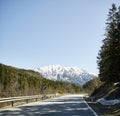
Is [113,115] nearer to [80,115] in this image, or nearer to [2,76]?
[80,115]

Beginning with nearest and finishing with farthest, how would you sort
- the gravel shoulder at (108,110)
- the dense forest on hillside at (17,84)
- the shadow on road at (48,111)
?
the shadow on road at (48,111), the gravel shoulder at (108,110), the dense forest on hillside at (17,84)

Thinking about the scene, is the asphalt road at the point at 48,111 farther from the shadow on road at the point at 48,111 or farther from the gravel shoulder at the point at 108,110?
the gravel shoulder at the point at 108,110

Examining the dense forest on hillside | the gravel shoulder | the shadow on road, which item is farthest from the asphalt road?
the dense forest on hillside

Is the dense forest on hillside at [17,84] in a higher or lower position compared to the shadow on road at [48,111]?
higher

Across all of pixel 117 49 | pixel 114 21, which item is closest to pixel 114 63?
pixel 117 49

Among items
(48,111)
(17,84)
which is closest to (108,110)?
(48,111)

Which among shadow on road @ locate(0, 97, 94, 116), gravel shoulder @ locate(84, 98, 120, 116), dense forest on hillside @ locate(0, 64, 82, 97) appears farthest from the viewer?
dense forest on hillside @ locate(0, 64, 82, 97)

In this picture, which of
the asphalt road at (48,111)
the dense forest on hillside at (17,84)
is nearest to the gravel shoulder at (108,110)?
the asphalt road at (48,111)

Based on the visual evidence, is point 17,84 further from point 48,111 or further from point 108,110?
point 48,111

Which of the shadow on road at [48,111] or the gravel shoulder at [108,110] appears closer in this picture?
the shadow on road at [48,111]

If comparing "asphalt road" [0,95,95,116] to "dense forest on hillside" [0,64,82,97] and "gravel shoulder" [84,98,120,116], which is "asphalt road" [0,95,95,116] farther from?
"dense forest on hillside" [0,64,82,97]

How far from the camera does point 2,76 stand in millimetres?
90188

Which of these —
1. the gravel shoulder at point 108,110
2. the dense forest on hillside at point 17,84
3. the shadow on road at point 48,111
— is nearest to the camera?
the shadow on road at point 48,111

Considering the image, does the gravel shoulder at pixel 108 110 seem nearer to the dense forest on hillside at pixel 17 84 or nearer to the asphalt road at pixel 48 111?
the asphalt road at pixel 48 111
